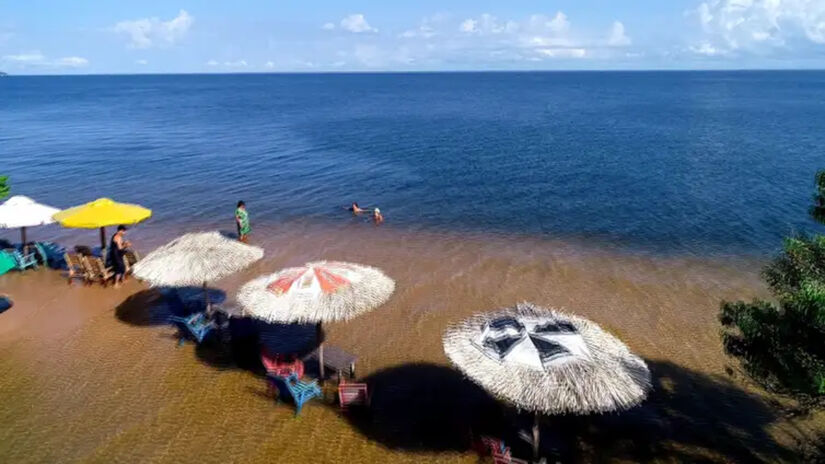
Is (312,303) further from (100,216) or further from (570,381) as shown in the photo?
(100,216)

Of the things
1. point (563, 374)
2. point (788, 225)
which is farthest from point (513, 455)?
point (788, 225)

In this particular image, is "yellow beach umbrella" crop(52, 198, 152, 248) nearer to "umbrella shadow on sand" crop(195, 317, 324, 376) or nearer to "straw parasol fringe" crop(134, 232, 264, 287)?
"straw parasol fringe" crop(134, 232, 264, 287)

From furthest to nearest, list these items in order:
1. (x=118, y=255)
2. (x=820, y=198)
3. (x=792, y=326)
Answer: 1. (x=118, y=255)
2. (x=820, y=198)
3. (x=792, y=326)

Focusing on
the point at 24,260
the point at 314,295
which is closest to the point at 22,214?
the point at 24,260

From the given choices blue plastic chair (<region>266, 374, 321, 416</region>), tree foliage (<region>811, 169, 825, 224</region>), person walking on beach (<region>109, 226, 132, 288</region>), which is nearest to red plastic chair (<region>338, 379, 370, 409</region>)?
blue plastic chair (<region>266, 374, 321, 416</region>)

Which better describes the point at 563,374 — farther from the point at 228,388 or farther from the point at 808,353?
the point at 228,388
